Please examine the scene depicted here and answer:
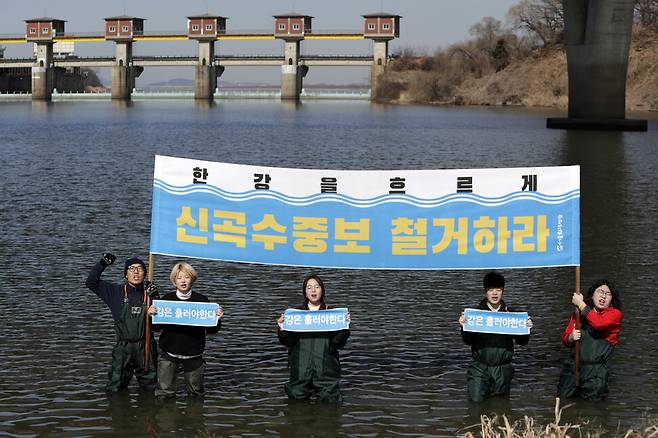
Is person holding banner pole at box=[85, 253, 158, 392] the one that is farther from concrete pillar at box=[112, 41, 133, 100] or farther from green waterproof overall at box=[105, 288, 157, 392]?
concrete pillar at box=[112, 41, 133, 100]

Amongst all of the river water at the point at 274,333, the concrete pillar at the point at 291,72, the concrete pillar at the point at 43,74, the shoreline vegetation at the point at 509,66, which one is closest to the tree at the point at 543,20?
the shoreline vegetation at the point at 509,66

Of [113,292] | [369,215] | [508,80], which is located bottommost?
[113,292]

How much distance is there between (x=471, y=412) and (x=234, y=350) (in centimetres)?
367

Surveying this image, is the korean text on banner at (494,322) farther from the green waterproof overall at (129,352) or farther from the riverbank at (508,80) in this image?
the riverbank at (508,80)

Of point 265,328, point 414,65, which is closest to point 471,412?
point 265,328

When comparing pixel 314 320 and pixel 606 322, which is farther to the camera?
pixel 606 322

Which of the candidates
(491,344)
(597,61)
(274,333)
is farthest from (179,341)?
(597,61)

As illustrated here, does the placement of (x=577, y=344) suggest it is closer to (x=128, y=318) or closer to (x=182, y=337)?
(x=182, y=337)

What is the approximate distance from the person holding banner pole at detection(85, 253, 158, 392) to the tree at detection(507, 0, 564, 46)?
15315 cm

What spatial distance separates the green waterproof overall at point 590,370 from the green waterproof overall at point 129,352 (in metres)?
4.38

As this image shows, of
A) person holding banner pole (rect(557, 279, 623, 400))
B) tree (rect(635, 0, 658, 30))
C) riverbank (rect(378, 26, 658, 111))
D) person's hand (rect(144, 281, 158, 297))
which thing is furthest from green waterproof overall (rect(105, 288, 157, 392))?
tree (rect(635, 0, 658, 30))

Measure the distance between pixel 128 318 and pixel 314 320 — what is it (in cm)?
198

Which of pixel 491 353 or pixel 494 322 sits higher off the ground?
pixel 494 322

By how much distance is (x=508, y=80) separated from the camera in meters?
155
